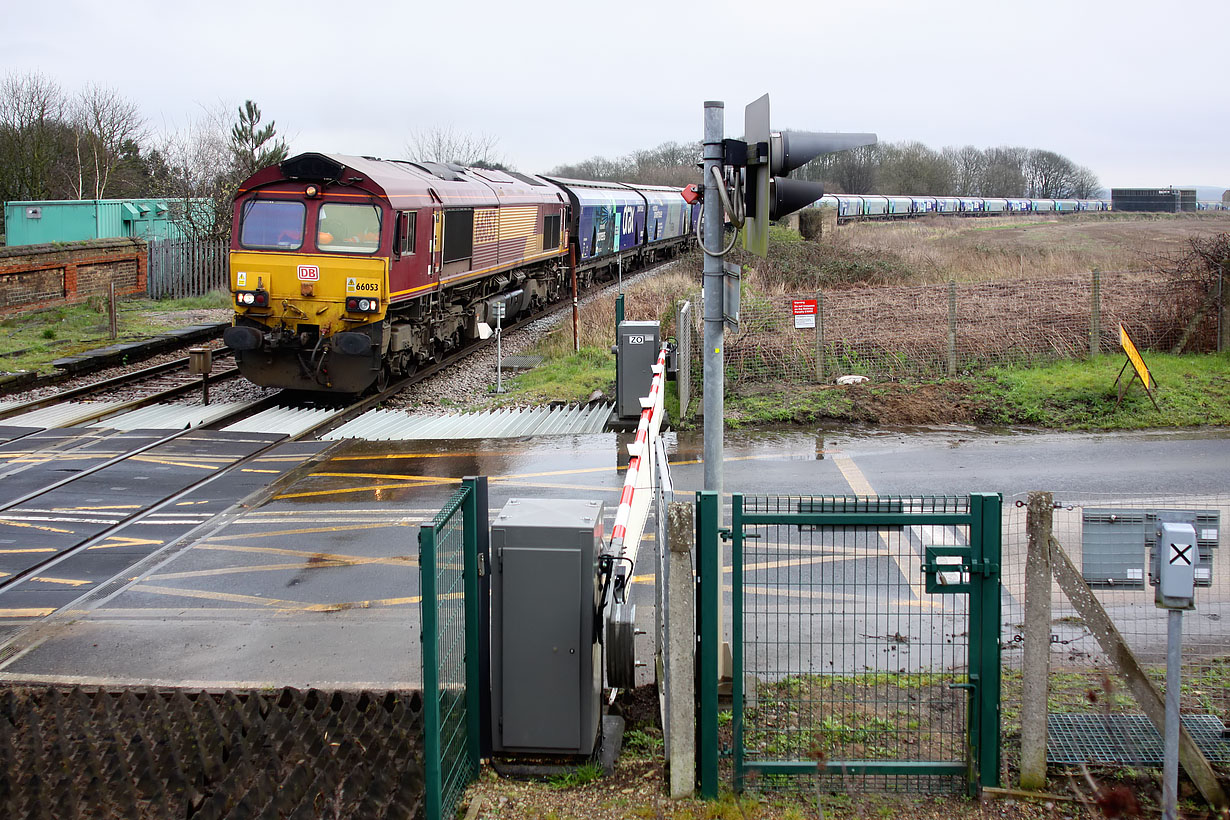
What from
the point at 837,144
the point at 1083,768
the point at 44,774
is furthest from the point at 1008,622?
the point at 44,774

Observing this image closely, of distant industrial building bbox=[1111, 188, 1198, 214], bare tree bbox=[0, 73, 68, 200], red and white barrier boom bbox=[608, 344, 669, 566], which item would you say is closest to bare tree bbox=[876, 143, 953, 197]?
distant industrial building bbox=[1111, 188, 1198, 214]

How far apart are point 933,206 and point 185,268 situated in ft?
170

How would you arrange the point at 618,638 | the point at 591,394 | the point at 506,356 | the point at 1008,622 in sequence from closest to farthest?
the point at 618,638 < the point at 1008,622 < the point at 591,394 < the point at 506,356

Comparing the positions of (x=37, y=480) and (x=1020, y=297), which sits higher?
(x=1020, y=297)

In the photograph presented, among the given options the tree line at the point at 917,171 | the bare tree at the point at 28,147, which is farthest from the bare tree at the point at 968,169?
the bare tree at the point at 28,147

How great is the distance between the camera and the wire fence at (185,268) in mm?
28328

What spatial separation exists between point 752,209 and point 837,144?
58 cm

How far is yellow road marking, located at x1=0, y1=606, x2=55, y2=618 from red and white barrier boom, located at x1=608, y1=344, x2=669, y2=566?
13.9ft

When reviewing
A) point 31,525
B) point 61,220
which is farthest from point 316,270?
point 61,220

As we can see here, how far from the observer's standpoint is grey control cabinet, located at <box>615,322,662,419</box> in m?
13.5

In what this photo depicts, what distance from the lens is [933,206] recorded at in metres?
68.5

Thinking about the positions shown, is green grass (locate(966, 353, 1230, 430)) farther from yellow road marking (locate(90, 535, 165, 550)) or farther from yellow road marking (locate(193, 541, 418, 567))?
yellow road marking (locate(90, 535, 165, 550))

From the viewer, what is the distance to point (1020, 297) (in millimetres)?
18109

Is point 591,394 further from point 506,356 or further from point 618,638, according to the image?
point 618,638
